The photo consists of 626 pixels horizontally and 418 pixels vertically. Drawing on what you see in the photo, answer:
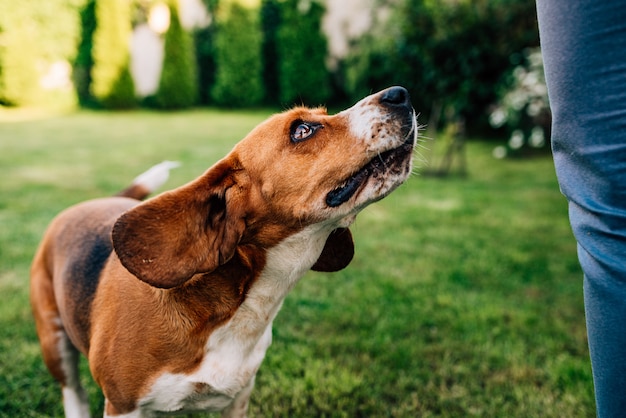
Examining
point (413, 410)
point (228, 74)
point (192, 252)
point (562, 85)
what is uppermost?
point (562, 85)

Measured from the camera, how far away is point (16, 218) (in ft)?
19.6

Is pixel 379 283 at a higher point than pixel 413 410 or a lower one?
lower

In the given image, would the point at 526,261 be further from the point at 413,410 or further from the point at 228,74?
the point at 228,74

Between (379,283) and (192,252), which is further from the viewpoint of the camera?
(379,283)

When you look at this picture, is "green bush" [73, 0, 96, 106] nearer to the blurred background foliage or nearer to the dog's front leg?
the blurred background foliage

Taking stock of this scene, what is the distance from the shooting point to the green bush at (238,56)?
836 inches

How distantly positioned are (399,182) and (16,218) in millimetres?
5383

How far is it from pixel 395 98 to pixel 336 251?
30.8 inches

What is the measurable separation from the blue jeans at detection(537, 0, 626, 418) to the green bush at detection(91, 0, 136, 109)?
2013 cm

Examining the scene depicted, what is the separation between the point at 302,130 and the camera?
6.96 ft

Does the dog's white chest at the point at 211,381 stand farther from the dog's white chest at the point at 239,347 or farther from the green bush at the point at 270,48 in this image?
the green bush at the point at 270,48

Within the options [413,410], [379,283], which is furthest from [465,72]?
[413,410]

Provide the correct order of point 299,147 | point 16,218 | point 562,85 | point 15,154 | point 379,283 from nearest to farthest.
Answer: point 562,85, point 299,147, point 379,283, point 16,218, point 15,154

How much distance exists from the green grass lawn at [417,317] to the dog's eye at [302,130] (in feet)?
4.82
